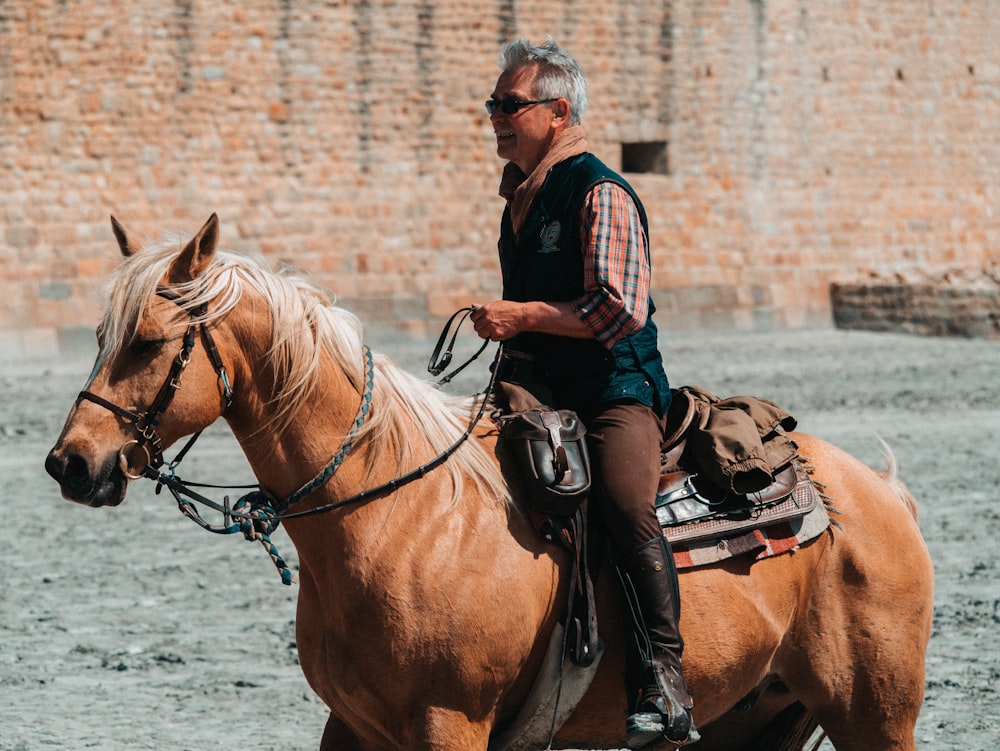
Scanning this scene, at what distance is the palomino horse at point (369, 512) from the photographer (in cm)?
320

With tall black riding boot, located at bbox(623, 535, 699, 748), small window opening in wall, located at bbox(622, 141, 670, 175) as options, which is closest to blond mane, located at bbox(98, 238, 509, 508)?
tall black riding boot, located at bbox(623, 535, 699, 748)

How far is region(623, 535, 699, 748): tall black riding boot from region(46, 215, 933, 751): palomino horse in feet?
0.31

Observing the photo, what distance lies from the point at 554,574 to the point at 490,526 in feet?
0.67

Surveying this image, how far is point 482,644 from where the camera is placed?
11.1 ft

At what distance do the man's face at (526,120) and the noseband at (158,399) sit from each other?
95 centimetres

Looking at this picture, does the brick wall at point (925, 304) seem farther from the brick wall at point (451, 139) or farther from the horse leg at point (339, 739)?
the horse leg at point (339, 739)

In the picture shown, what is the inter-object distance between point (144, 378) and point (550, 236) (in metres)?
1.09

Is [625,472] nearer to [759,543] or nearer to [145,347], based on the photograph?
[759,543]

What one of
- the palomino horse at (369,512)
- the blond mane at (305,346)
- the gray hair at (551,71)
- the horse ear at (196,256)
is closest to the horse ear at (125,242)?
the palomino horse at (369,512)

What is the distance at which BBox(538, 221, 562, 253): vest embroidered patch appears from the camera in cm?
363

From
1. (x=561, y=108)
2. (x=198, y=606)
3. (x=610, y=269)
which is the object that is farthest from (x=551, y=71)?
(x=198, y=606)

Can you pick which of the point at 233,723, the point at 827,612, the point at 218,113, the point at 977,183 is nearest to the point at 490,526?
the point at 827,612

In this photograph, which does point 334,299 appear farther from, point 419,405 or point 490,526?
point 490,526

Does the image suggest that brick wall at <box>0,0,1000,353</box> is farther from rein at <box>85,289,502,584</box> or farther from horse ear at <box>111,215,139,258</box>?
rein at <box>85,289,502,584</box>
